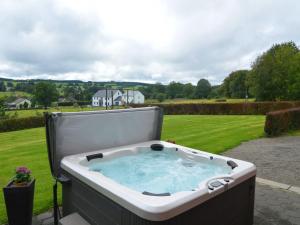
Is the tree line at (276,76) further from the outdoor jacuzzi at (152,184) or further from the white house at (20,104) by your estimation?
the white house at (20,104)

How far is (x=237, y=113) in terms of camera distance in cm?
1800

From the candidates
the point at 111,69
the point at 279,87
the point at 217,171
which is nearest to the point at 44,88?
the point at 111,69

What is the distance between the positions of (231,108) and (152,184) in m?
16.3

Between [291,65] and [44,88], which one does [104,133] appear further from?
[291,65]

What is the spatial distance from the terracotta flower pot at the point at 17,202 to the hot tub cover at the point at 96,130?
0.67 meters

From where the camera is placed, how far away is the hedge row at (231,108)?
16438mm

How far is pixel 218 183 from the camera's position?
2174 mm

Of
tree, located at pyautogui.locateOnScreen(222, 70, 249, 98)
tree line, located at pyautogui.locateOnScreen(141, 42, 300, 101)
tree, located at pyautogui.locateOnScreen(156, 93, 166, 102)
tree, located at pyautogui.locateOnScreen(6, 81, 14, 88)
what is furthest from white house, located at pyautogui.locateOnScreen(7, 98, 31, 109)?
tree, located at pyautogui.locateOnScreen(222, 70, 249, 98)

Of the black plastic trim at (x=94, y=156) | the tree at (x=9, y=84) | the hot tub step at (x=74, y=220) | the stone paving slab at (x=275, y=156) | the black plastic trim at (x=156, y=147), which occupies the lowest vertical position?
the stone paving slab at (x=275, y=156)

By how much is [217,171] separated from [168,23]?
7.28 meters

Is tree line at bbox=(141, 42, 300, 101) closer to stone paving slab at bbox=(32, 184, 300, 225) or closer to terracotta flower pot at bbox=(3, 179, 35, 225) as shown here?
stone paving slab at bbox=(32, 184, 300, 225)

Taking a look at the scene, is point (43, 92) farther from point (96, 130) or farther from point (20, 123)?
point (96, 130)

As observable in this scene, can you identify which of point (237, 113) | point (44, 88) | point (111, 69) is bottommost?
point (237, 113)

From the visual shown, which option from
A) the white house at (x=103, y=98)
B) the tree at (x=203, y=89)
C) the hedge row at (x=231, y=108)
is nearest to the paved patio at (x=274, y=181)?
the white house at (x=103, y=98)
